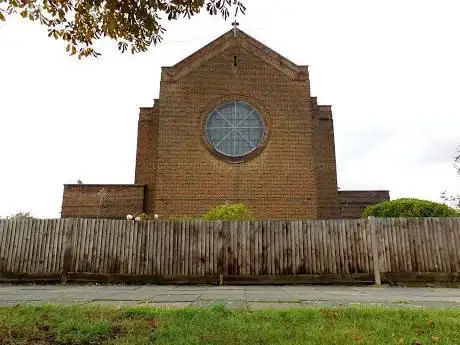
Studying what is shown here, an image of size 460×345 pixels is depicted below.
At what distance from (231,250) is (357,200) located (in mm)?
13109

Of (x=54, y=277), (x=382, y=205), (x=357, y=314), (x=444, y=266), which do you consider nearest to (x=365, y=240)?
(x=444, y=266)

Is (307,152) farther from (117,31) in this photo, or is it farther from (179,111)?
(117,31)

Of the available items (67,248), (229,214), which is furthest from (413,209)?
(67,248)

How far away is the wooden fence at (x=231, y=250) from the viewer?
10.7 meters

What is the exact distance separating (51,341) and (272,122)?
18.2 meters

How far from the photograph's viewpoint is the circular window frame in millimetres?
20734

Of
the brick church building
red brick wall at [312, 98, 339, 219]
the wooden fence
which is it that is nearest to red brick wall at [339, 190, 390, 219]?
the brick church building

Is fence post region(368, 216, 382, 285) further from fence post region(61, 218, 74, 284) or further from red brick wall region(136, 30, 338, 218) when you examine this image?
red brick wall region(136, 30, 338, 218)

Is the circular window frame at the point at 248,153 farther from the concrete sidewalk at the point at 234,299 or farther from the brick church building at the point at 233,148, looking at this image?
the concrete sidewalk at the point at 234,299

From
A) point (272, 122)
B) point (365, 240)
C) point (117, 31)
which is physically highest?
point (272, 122)

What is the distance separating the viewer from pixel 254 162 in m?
20.7

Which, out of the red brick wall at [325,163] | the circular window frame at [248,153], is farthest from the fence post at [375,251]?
the circular window frame at [248,153]

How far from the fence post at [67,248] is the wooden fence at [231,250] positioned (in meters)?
0.03

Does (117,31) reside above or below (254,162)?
below
